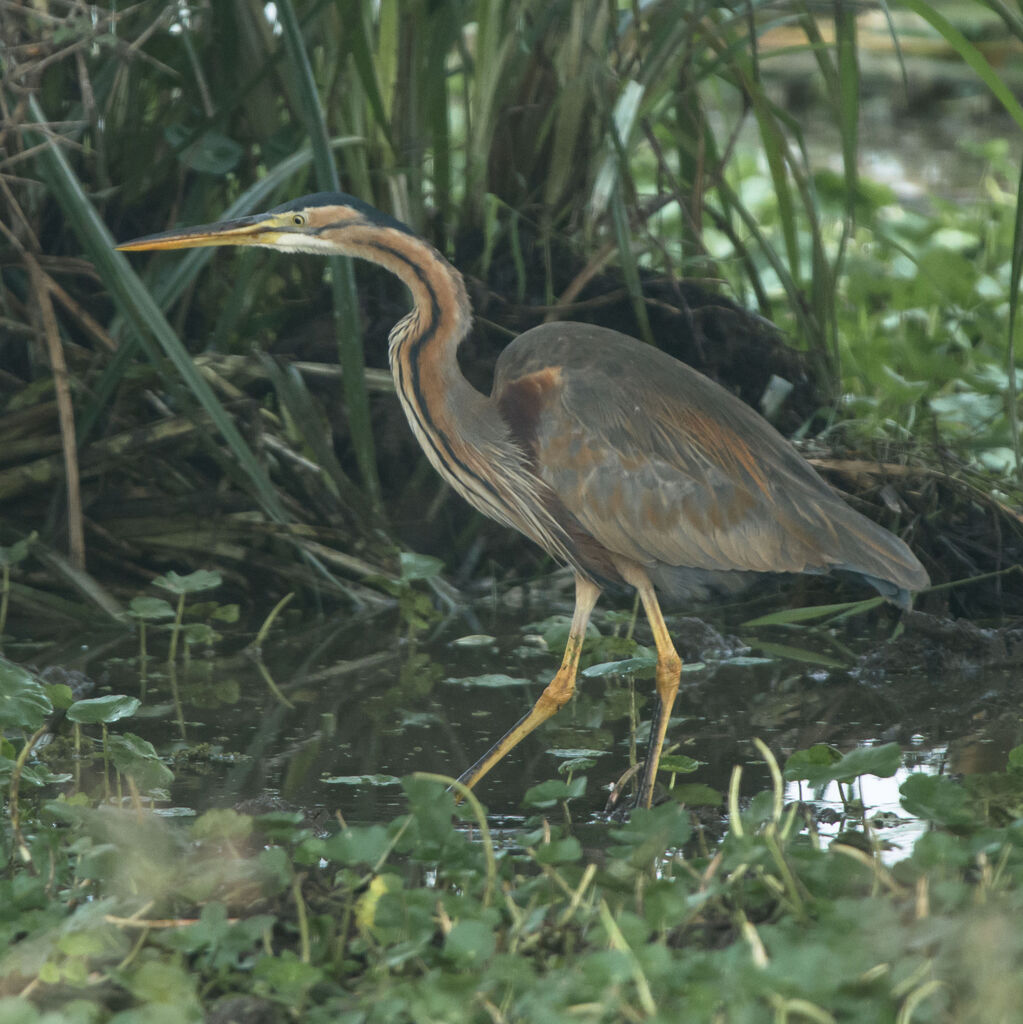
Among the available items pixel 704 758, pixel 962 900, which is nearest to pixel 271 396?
pixel 704 758

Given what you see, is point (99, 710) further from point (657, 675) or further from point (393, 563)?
point (393, 563)

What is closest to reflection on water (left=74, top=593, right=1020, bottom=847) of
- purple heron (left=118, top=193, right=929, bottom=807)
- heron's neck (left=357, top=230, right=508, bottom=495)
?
purple heron (left=118, top=193, right=929, bottom=807)

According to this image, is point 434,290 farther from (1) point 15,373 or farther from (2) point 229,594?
(1) point 15,373

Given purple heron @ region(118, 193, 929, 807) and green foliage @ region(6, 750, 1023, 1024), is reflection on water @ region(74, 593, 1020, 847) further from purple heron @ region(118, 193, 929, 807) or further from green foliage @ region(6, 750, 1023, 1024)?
green foliage @ region(6, 750, 1023, 1024)

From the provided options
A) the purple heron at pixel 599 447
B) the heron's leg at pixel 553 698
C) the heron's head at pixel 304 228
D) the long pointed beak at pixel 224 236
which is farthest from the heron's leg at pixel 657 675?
the long pointed beak at pixel 224 236

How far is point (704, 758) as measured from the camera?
3.66 metres

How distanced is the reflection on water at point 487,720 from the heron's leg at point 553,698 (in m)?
0.06

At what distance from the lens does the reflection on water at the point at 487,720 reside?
3463 millimetres

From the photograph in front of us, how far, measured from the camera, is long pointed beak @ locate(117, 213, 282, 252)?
11.9 feet

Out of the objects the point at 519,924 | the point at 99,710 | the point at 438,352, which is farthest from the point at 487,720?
the point at 519,924

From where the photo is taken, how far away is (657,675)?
3.67 metres

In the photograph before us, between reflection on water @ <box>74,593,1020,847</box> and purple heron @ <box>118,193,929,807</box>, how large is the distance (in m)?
0.22

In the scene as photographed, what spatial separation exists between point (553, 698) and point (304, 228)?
1.22 meters

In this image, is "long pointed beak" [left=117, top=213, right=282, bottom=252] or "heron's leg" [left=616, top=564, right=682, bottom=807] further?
"long pointed beak" [left=117, top=213, right=282, bottom=252]
